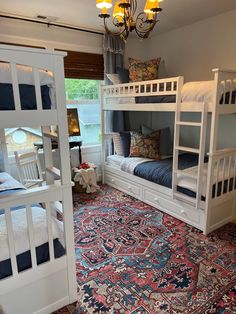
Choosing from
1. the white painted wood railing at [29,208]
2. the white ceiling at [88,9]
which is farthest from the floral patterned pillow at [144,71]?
the white painted wood railing at [29,208]

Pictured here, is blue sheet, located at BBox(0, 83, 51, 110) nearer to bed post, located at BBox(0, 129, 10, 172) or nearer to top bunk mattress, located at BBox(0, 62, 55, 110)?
top bunk mattress, located at BBox(0, 62, 55, 110)

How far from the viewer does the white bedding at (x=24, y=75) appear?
1.25m

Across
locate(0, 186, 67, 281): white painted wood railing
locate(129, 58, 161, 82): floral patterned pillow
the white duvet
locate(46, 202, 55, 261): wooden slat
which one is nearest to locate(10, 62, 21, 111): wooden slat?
locate(0, 186, 67, 281): white painted wood railing

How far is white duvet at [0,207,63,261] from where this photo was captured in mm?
1388

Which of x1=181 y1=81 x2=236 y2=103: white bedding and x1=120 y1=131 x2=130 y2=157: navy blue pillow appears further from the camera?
x1=120 y1=131 x2=130 y2=157: navy blue pillow

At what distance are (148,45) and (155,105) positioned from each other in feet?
6.04

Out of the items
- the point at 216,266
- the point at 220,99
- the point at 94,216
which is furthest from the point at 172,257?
the point at 220,99

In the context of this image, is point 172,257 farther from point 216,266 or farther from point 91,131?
point 91,131

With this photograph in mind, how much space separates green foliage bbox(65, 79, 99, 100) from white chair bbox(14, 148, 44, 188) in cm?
127

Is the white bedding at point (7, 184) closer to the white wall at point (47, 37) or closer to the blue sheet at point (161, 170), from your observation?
the blue sheet at point (161, 170)

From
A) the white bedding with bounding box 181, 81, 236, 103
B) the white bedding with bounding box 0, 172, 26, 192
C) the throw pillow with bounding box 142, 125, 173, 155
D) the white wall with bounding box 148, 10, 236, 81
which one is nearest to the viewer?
the white bedding with bounding box 0, 172, 26, 192

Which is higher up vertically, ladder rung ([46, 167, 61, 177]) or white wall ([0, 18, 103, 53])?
white wall ([0, 18, 103, 53])

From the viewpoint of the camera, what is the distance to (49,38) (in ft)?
11.2

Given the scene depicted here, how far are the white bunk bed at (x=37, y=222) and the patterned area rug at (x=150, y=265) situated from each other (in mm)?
230
